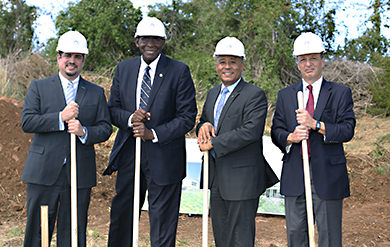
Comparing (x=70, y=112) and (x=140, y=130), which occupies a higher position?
(x=70, y=112)

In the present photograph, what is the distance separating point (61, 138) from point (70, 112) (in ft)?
0.97

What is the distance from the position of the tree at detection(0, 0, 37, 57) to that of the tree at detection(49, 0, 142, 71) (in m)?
4.77

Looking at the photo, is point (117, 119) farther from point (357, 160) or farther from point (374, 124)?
point (374, 124)

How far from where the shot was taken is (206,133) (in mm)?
3352

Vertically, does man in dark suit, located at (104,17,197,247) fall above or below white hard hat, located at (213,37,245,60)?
below

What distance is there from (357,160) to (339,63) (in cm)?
551

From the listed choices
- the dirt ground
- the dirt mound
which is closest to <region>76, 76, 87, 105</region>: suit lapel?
the dirt ground

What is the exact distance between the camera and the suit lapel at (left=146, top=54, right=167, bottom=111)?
11.5 feet

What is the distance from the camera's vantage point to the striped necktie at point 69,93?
11.4 feet

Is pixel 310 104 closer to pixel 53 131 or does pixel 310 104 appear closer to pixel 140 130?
pixel 140 130

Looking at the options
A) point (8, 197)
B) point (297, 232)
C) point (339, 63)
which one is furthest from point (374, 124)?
point (8, 197)

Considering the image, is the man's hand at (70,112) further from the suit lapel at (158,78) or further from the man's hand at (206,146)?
the man's hand at (206,146)

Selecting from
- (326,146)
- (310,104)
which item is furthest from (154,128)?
(326,146)

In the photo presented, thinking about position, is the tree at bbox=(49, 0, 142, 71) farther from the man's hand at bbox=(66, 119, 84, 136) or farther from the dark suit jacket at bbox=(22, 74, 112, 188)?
the man's hand at bbox=(66, 119, 84, 136)
